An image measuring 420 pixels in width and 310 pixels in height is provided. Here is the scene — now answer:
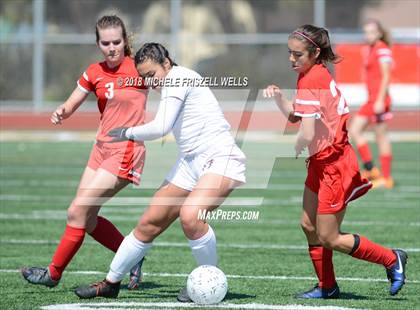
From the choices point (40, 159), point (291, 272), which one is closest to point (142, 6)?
point (40, 159)

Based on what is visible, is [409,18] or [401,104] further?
[409,18]

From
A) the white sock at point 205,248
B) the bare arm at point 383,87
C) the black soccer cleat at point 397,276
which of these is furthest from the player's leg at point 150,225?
the bare arm at point 383,87

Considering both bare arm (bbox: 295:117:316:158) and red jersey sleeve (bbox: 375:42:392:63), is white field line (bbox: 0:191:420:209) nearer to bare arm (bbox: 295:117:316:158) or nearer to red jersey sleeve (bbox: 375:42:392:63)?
red jersey sleeve (bbox: 375:42:392:63)

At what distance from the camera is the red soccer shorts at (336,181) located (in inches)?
262

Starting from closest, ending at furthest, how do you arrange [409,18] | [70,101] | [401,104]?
[70,101]
[401,104]
[409,18]

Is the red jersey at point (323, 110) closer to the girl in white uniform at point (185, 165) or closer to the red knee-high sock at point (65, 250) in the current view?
the girl in white uniform at point (185, 165)

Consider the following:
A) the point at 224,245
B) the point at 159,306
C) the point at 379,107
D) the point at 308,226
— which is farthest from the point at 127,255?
the point at 379,107

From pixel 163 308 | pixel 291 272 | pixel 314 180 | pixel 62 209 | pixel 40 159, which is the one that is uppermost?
pixel 314 180

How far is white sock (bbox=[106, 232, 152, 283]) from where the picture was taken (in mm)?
6805

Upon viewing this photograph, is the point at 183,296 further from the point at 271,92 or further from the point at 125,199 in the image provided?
the point at 125,199

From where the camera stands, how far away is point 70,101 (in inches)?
293

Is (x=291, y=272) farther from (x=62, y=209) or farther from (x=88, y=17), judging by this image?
(x=88, y=17)

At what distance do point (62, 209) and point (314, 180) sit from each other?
235 inches

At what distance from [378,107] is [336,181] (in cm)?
772
